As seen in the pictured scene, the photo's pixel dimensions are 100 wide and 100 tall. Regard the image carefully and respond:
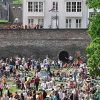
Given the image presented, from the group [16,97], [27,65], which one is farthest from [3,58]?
[16,97]

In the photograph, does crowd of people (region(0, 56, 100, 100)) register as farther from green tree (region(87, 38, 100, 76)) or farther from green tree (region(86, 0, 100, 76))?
green tree (region(86, 0, 100, 76))

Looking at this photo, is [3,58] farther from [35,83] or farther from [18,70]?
[35,83]

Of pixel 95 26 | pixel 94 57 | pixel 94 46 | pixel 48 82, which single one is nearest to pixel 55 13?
pixel 48 82

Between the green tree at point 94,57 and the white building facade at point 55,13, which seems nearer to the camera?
the green tree at point 94,57

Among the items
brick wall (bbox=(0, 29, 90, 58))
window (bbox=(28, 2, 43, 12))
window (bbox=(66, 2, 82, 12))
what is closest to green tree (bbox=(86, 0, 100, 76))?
brick wall (bbox=(0, 29, 90, 58))

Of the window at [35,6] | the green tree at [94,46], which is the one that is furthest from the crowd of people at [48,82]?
the window at [35,6]

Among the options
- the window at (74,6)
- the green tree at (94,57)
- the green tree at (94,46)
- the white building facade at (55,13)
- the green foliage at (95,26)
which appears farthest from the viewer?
the white building facade at (55,13)

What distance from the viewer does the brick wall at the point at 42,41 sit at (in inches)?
2926

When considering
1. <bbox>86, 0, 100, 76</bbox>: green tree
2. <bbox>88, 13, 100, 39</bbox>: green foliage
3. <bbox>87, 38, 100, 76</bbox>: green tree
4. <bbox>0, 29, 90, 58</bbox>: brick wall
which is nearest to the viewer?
<bbox>87, 38, 100, 76</bbox>: green tree

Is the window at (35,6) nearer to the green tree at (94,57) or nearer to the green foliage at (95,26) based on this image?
the green foliage at (95,26)

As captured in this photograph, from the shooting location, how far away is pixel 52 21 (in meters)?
83.9

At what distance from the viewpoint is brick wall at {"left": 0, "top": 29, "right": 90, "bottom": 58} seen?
74.3 metres

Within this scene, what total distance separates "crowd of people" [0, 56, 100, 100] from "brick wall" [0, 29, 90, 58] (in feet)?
13.4

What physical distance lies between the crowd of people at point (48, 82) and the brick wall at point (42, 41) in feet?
13.4
